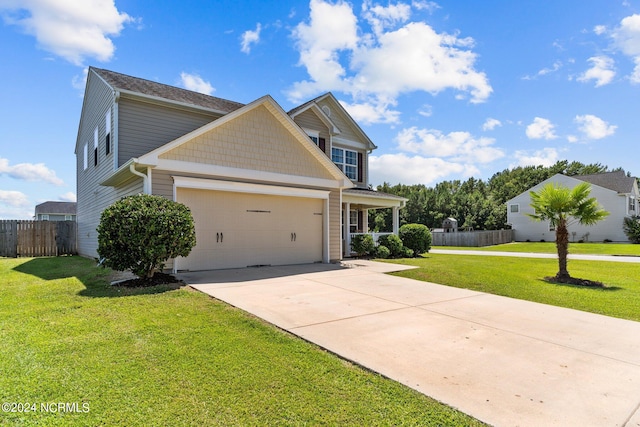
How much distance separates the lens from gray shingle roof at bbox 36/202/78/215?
38281 mm

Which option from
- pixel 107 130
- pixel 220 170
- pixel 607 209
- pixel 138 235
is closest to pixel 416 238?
pixel 220 170

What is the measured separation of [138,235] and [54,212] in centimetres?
4018

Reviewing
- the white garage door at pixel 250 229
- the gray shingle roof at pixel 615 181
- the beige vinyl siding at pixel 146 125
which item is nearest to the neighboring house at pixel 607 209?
the gray shingle roof at pixel 615 181

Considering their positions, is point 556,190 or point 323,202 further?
point 323,202

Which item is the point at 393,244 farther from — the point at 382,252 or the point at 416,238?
the point at 416,238

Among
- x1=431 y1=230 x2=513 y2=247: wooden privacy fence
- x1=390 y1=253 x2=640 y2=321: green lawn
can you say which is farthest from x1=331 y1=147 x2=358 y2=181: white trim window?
x1=431 y1=230 x2=513 y2=247: wooden privacy fence

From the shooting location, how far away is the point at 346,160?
17.9 m

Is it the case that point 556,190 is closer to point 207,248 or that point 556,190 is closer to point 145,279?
point 207,248

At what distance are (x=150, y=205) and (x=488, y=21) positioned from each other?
12834 millimetres

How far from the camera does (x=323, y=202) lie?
13141 mm

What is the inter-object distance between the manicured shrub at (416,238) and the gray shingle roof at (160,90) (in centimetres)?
1012

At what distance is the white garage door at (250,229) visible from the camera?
33.0 ft

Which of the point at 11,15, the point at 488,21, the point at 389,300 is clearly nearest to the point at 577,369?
the point at 389,300

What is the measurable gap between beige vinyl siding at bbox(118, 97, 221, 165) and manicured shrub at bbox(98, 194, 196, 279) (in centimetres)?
454
